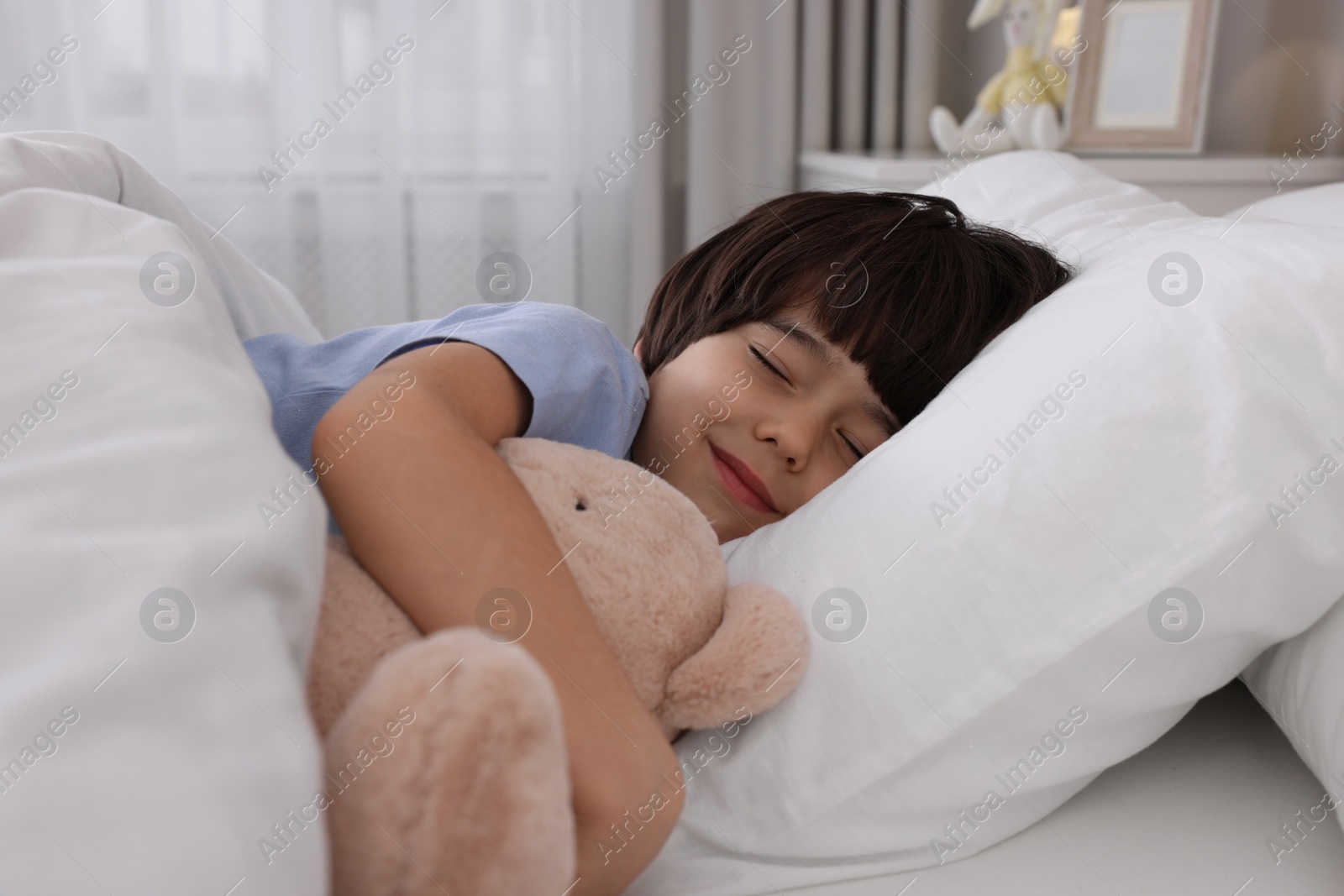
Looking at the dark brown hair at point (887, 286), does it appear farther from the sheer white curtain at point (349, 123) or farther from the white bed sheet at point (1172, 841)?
the sheer white curtain at point (349, 123)

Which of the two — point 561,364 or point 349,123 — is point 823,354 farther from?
point 349,123

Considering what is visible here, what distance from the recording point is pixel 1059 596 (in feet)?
1.70

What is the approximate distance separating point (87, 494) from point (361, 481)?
13cm

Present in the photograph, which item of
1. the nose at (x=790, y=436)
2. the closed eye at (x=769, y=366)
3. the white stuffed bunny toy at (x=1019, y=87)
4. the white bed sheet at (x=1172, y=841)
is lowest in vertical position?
the white bed sheet at (x=1172, y=841)

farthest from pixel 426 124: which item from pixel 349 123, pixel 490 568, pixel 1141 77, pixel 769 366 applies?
pixel 490 568

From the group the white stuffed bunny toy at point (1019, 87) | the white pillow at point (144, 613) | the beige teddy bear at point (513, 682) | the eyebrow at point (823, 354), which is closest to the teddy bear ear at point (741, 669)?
the beige teddy bear at point (513, 682)

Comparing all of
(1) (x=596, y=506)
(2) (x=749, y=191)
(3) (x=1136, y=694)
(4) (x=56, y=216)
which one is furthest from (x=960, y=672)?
(2) (x=749, y=191)

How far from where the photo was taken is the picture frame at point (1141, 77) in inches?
64.9

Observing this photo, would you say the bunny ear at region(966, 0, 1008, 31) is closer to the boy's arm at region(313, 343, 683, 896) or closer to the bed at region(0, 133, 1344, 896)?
the bed at region(0, 133, 1344, 896)

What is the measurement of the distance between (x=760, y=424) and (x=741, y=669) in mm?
303

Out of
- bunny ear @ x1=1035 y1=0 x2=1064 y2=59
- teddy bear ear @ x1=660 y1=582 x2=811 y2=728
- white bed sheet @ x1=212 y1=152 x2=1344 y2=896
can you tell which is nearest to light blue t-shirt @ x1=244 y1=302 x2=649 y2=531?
teddy bear ear @ x1=660 y1=582 x2=811 y2=728

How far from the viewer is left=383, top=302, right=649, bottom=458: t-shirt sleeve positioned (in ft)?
2.13

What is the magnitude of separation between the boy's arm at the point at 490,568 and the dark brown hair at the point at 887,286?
40 cm

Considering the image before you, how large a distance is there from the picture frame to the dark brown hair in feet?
3.13
